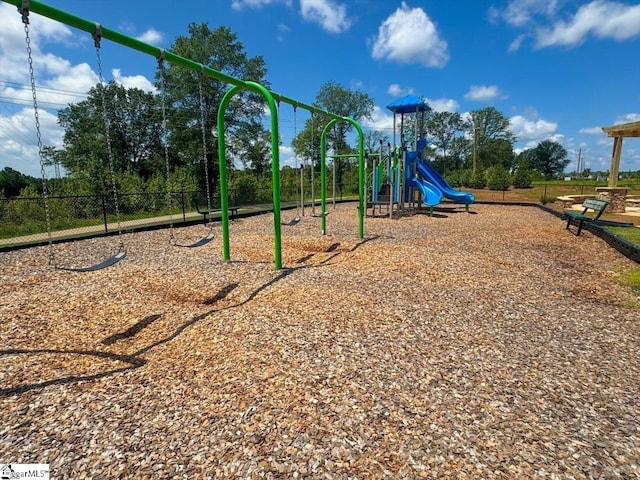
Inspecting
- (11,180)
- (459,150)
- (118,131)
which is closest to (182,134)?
(118,131)

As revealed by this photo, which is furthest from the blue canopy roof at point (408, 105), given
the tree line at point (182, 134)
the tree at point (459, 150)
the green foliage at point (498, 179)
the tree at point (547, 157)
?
the tree at point (547, 157)

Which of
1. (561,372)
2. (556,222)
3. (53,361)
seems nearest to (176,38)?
(556,222)

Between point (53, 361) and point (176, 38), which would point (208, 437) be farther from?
point (176, 38)

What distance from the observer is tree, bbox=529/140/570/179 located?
288 ft

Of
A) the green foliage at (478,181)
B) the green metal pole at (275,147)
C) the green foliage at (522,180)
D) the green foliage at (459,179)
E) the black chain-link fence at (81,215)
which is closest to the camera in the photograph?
the green metal pole at (275,147)

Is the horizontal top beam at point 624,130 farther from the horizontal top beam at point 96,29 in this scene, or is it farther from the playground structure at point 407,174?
the horizontal top beam at point 96,29

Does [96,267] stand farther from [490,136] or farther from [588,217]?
[490,136]

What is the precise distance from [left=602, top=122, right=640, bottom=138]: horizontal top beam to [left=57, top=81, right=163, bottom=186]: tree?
2974 cm

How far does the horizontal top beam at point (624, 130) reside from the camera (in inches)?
526

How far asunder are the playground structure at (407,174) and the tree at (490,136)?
51610 millimetres

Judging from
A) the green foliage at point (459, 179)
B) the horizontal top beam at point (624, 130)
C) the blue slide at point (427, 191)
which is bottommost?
the blue slide at point (427, 191)

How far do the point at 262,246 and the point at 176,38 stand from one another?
25718 millimetres

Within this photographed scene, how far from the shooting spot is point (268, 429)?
7.18 feet

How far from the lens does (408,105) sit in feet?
46.8
